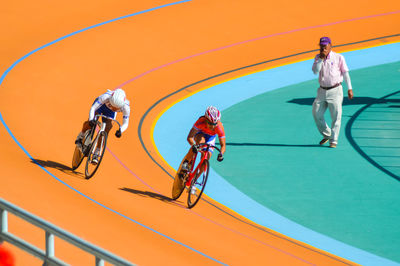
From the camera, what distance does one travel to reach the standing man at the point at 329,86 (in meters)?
12.9

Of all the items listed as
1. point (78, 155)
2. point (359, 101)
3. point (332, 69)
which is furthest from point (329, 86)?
point (78, 155)

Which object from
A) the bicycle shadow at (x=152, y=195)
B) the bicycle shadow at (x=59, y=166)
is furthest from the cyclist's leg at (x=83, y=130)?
the bicycle shadow at (x=152, y=195)

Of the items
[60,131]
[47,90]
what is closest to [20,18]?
[47,90]

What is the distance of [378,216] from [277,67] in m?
6.85

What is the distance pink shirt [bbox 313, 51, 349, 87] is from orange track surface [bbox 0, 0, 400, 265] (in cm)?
312

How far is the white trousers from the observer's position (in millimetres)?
13250

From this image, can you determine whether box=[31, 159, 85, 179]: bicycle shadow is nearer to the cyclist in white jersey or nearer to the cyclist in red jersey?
the cyclist in white jersey

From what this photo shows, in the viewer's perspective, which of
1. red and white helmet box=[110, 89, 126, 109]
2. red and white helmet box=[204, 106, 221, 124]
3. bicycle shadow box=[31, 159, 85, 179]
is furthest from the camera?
bicycle shadow box=[31, 159, 85, 179]

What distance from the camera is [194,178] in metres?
10.8

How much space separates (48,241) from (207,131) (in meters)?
4.72

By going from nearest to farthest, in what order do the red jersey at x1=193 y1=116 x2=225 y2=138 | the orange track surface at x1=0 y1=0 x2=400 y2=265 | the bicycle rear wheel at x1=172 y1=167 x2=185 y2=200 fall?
the orange track surface at x1=0 y1=0 x2=400 y2=265 < the red jersey at x1=193 y1=116 x2=225 y2=138 < the bicycle rear wheel at x1=172 y1=167 x2=185 y2=200

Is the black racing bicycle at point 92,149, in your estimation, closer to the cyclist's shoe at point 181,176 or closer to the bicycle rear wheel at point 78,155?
the bicycle rear wheel at point 78,155

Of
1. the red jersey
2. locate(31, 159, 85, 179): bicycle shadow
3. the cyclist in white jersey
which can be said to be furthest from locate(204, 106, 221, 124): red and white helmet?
locate(31, 159, 85, 179): bicycle shadow

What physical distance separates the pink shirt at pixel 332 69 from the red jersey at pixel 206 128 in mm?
3074
